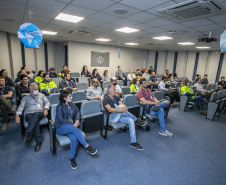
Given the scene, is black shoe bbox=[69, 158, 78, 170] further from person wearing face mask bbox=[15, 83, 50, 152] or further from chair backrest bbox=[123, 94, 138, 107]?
chair backrest bbox=[123, 94, 138, 107]

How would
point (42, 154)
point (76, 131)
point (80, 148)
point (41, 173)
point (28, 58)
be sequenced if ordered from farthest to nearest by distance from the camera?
point (28, 58)
point (80, 148)
point (42, 154)
point (76, 131)
point (41, 173)

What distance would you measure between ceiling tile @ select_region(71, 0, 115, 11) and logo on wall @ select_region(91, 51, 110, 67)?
25.0ft

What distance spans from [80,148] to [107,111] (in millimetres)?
967

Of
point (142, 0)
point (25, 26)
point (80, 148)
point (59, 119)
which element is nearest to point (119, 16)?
point (142, 0)

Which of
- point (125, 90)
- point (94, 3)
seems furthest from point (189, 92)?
point (94, 3)

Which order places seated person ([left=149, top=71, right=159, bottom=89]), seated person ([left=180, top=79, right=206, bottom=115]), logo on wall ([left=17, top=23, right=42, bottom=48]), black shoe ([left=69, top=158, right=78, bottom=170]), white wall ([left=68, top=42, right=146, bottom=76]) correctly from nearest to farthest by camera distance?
1. black shoe ([left=69, top=158, right=78, bottom=170])
2. logo on wall ([left=17, top=23, right=42, bottom=48])
3. seated person ([left=180, top=79, right=206, bottom=115])
4. seated person ([left=149, top=71, right=159, bottom=89])
5. white wall ([left=68, top=42, right=146, bottom=76])

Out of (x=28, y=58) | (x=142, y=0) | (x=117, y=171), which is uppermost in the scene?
(x=142, y=0)

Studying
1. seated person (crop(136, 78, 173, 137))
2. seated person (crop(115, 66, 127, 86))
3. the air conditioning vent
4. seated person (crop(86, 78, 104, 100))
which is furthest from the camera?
seated person (crop(115, 66, 127, 86))

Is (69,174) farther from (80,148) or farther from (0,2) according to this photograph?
(0,2)

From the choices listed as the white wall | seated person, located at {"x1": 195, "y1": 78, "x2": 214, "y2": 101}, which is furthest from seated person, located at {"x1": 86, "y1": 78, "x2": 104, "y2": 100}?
the white wall

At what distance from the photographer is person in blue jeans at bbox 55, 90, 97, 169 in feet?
8.03

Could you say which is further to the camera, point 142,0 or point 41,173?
point 142,0

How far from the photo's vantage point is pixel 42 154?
2.69 metres

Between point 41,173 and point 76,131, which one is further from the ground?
point 76,131
